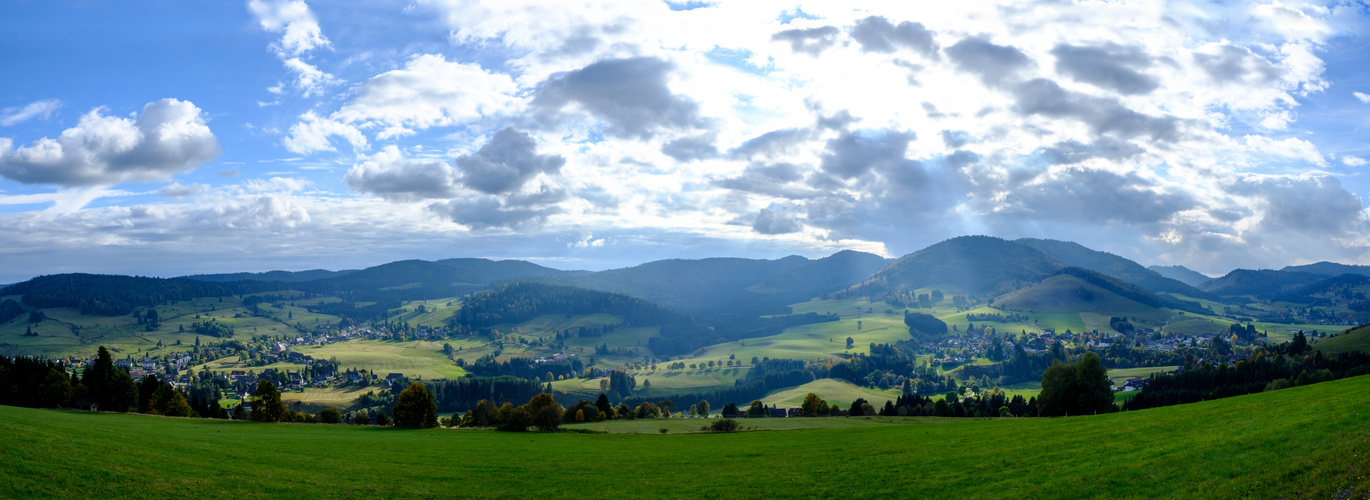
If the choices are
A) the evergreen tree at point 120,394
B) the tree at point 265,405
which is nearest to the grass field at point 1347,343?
the tree at point 265,405

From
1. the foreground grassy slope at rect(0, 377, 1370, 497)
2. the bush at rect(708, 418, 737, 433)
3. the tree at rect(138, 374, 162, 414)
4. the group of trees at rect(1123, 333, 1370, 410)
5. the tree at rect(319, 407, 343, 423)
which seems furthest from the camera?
the group of trees at rect(1123, 333, 1370, 410)

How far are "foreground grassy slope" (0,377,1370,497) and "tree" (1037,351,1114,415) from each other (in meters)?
43.7

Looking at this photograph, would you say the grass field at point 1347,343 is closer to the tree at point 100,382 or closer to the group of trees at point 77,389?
the group of trees at point 77,389

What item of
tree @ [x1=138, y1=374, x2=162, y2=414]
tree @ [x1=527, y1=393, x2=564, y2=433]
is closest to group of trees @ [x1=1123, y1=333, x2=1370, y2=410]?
tree @ [x1=527, y1=393, x2=564, y2=433]

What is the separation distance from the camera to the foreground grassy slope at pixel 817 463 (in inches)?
812

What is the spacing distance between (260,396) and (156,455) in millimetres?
50363

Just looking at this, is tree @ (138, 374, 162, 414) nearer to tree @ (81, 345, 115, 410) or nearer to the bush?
tree @ (81, 345, 115, 410)

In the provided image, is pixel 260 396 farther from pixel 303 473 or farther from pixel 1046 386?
pixel 1046 386

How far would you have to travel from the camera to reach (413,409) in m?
73.4

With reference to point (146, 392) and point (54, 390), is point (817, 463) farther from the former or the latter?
point (146, 392)

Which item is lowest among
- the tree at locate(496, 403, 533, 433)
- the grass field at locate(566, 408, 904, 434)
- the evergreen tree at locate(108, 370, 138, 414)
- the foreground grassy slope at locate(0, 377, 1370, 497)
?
the grass field at locate(566, 408, 904, 434)

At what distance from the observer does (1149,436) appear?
94.7 feet

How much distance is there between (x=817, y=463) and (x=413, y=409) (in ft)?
180

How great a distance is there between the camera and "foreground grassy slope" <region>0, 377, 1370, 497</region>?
20.6 metres
